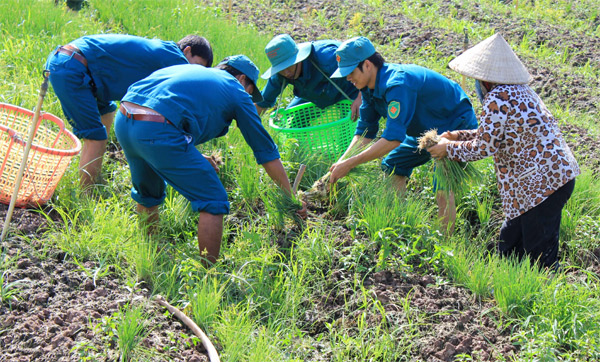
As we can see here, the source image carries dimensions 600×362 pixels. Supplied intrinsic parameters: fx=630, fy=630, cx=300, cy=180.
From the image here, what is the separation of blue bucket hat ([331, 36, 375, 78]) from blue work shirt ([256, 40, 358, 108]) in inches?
30.3

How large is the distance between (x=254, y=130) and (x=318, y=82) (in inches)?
57.6

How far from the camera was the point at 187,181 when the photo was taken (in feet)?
11.6

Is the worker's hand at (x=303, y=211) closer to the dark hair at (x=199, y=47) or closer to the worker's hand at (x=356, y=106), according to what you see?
the worker's hand at (x=356, y=106)

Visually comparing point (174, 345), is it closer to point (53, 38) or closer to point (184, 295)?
point (184, 295)

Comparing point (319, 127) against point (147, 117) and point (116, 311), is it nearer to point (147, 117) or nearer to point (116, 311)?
point (147, 117)

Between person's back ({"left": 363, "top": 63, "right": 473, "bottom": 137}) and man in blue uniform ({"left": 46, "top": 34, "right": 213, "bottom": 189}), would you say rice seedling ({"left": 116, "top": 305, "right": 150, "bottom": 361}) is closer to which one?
man in blue uniform ({"left": 46, "top": 34, "right": 213, "bottom": 189})

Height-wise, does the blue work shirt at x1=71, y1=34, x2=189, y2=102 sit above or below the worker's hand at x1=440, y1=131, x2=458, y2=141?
above

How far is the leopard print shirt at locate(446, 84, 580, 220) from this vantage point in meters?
3.54

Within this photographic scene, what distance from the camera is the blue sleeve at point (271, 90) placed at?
5020 millimetres

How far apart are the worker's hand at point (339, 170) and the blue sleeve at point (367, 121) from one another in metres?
0.48

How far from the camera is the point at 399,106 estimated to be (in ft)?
13.1

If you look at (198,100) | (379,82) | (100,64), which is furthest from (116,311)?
(379,82)

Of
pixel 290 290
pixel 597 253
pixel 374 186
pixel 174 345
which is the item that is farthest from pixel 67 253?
pixel 597 253

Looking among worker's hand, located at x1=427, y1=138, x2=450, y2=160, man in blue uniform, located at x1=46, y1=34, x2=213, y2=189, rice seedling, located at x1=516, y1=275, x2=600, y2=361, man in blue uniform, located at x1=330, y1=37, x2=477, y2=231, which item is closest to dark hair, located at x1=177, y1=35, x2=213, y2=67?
man in blue uniform, located at x1=46, y1=34, x2=213, y2=189
